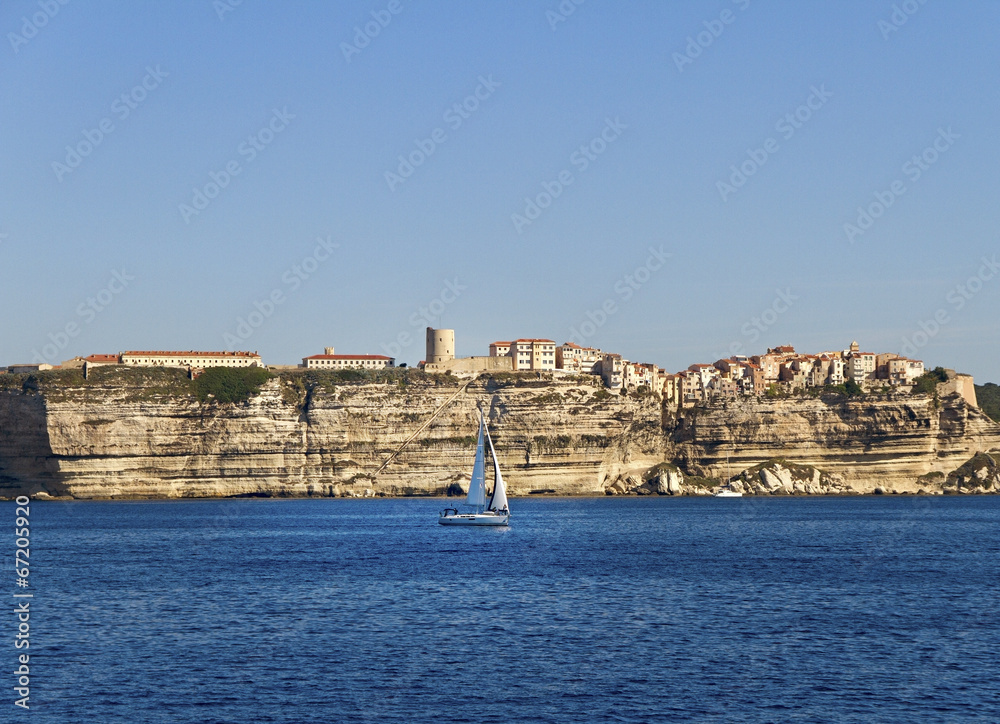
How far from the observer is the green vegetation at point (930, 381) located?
5177 inches

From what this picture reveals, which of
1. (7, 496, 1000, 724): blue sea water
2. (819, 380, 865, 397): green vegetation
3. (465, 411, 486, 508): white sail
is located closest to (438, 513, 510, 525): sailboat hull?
(465, 411, 486, 508): white sail

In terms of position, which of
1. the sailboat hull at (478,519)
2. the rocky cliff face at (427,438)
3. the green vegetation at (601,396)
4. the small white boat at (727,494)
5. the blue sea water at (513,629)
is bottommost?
the blue sea water at (513,629)

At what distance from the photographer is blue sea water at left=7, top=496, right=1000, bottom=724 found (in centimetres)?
2619

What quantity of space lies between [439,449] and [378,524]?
146ft

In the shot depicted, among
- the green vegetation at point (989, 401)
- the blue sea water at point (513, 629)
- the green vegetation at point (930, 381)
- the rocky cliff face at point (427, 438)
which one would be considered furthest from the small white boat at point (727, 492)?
the blue sea water at point (513, 629)

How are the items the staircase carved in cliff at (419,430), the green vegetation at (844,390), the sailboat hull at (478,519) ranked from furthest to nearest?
the green vegetation at (844,390) < the staircase carved in cliff at (419,430) < the sailboat hull at (478,519)

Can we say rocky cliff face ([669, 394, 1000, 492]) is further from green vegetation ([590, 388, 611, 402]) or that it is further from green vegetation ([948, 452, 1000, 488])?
green vegetation ([590, 388, 611, 402])

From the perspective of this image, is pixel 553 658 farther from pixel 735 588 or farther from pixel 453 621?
pixel 735 588

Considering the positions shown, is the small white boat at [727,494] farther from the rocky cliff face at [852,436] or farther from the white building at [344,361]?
the white building at [344,361]

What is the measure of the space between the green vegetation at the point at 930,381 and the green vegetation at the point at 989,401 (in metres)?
26.9

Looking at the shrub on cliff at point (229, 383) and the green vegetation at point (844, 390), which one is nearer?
the shrub on cliff at point (229, 383)

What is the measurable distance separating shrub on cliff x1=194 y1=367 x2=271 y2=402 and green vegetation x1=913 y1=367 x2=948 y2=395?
226ft

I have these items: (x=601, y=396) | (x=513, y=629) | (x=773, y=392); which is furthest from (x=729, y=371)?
(x=513, y=629)

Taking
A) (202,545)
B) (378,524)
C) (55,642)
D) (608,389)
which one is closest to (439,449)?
(608,389)
